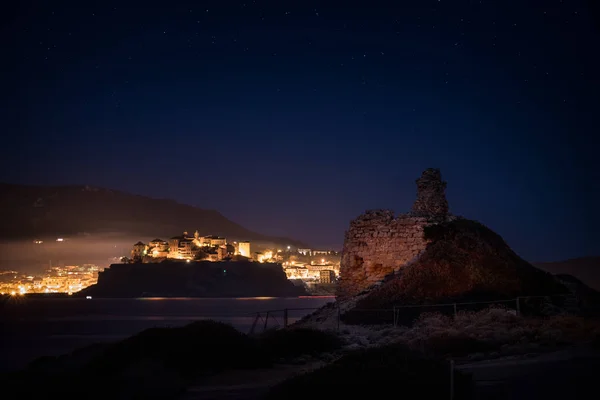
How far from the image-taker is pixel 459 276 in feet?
64.8

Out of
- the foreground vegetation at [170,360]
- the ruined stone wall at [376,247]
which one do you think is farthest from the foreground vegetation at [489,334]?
the ruined stone wall at [376,247]

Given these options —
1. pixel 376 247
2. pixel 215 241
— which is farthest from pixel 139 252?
pixel 376 247

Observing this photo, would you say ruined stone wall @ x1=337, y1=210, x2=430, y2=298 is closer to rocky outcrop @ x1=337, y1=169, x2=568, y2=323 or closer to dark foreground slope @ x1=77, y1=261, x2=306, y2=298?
rocky outcrop @ x1=337, y1=169, x2=568, y2=323

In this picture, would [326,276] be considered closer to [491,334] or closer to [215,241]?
[215,241]

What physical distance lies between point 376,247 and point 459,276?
3777 mm

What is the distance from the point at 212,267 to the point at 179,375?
155423mm

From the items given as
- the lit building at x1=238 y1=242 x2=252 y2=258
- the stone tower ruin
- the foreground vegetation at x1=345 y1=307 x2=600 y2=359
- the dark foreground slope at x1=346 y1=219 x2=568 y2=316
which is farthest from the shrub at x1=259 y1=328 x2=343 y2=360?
the lit building at x1=238 y1=242 x2=252 y2=258

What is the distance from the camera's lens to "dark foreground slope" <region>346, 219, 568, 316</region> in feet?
62.4

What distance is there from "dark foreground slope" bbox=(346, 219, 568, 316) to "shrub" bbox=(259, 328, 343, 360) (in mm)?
4558

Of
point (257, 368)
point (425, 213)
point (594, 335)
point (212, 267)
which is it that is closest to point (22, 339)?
point (425, 213)

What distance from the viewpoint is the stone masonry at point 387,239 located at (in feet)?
71.9

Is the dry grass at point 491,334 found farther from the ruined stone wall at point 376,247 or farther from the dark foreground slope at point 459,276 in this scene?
the ruined stone wall at point 376,247

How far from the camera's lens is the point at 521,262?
22547mm

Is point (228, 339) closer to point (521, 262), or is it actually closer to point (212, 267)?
point (521, 262)
